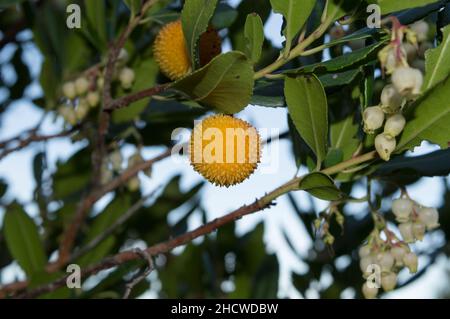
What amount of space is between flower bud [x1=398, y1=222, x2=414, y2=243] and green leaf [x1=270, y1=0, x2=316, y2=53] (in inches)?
15.6

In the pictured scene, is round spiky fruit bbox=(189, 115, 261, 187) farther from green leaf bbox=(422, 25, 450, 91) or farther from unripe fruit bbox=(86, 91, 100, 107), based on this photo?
unripe fruit bbox=(86, 91, 100, 107)

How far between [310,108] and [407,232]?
1.10ft

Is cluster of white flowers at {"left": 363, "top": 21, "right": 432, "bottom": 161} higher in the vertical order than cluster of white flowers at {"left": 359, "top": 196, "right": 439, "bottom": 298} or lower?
higher

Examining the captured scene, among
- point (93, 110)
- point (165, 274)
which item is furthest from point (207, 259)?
point (93, 110)

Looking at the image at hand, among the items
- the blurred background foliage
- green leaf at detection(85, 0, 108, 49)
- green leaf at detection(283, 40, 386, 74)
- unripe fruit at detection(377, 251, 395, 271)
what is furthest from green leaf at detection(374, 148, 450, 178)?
green leaf at detection(85, 0, 108, 49)

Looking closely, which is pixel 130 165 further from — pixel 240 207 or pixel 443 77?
pixel 443 77

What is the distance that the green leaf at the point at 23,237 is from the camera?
1.63m

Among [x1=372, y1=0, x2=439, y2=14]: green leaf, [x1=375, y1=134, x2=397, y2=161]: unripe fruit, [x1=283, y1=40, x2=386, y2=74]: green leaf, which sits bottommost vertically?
[x1=375, y1=134, x2=397, y2=161]: unripe fruit

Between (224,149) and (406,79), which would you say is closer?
(406,79)

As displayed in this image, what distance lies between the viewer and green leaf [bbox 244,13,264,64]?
41.7 inches

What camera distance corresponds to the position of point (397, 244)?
1.23 meters

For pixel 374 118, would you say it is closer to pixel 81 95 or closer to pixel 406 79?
pixel 406 79

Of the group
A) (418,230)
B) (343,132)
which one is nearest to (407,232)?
(418,230)

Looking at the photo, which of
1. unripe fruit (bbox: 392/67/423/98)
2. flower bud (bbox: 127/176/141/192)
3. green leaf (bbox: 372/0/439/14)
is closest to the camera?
unripe fruit (bbox: 392/67/423/98)
